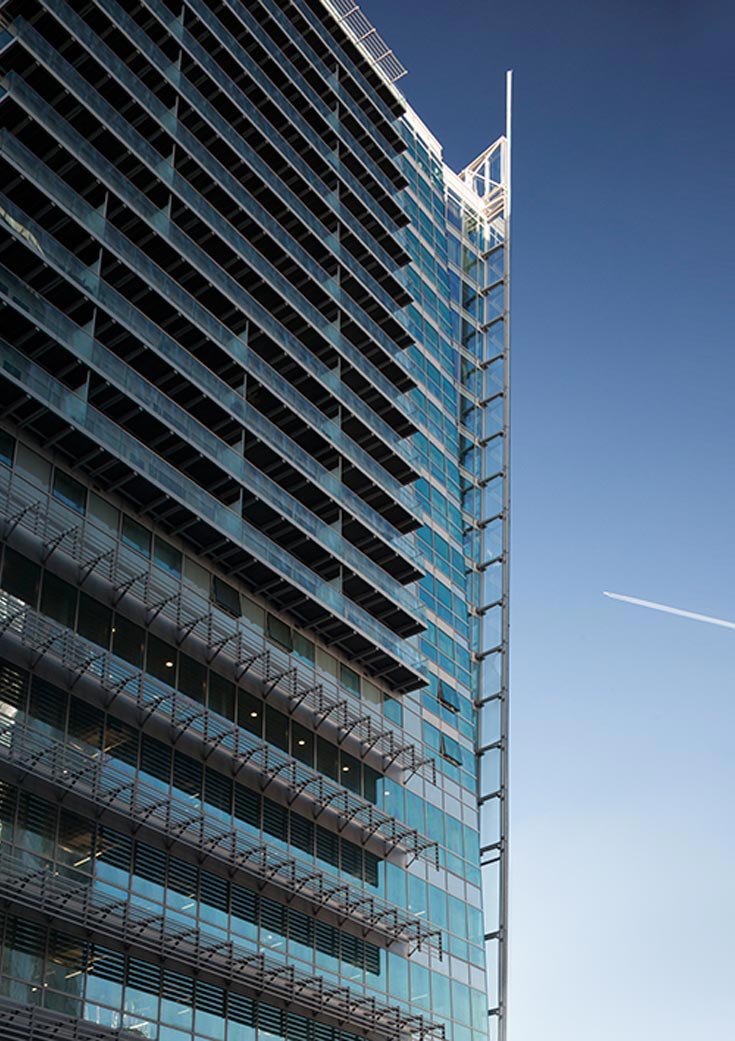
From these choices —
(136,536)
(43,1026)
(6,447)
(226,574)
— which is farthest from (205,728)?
(43,1026)

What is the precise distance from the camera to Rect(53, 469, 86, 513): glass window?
39406 mm

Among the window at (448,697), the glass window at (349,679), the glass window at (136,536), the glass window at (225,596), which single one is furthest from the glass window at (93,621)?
the window at (448,697)

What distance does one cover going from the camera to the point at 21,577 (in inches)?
1448

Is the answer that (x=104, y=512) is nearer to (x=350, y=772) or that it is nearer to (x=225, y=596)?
(x=225, y=596)

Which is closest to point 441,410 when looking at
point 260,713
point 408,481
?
point 408,481

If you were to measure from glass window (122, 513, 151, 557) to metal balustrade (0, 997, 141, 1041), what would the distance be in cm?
1450

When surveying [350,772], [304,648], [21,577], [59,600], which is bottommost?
[350,772]

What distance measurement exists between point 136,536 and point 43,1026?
15810mm

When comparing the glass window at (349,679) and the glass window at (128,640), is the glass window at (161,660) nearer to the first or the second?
the glass window at (128,640)

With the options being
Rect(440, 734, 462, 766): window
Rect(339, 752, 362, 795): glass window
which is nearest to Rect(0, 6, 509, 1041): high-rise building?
Rect(440, 734, 462, 766): window

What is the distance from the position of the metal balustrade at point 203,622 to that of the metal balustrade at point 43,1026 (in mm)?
12126

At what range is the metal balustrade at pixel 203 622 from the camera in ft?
124

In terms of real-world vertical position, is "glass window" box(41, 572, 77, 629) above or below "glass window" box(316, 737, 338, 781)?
above

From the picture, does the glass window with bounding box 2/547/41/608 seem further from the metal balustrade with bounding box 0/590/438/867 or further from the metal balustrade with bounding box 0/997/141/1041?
the metal balustrade with bounding box 0/997/141/1041
